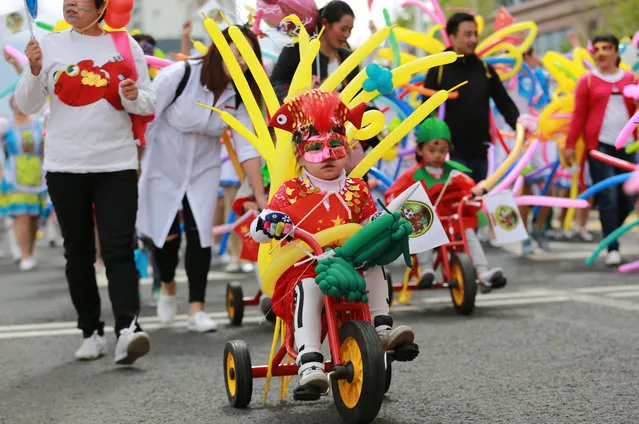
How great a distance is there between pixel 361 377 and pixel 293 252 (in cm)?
68

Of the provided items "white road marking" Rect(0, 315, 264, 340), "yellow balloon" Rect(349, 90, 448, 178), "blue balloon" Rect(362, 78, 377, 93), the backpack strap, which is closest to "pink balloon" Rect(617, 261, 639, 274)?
"white road marking" Rect(0, 315, 264, 340)

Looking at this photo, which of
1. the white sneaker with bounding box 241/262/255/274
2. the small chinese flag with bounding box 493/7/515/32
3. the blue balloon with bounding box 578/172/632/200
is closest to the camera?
the blue balloon with bounding box 578/172/632/200

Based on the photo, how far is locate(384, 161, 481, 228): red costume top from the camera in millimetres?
7109

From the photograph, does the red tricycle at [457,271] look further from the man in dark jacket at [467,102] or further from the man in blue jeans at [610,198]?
the man in blue jeans at [610,198]

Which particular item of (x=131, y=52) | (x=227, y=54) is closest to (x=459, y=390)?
(x=227, y=54)

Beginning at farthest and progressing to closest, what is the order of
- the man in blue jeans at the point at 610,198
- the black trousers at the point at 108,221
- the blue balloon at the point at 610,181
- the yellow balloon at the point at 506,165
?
the man in blue jeans at the point at 610,198, the blue balloon at the point at 610,181, the yellow balloon at the point at 506,165, the black trousers at the point at 108,221

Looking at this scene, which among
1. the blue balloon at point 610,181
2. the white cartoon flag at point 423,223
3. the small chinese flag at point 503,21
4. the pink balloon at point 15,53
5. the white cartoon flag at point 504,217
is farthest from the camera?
the small chinese flag at point 503,21

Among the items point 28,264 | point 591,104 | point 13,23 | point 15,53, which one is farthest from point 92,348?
point 28,264

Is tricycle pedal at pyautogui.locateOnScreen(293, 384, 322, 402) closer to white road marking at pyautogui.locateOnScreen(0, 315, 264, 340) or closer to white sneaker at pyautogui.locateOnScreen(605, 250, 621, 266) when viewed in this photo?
white road marking at pyautogui.locateOnScreen(0, 315, 264, 340)

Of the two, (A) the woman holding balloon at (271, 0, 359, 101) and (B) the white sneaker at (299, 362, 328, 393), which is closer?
(B) the white sneaker at (299, 362, 328, 393)

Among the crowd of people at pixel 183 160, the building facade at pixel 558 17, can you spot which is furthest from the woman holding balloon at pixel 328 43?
the building facade at pixel 558 17

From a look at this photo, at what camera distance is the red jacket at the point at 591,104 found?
9133 mm

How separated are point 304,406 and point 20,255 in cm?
1021

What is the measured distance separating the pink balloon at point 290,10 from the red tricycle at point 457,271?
67.9 inches
